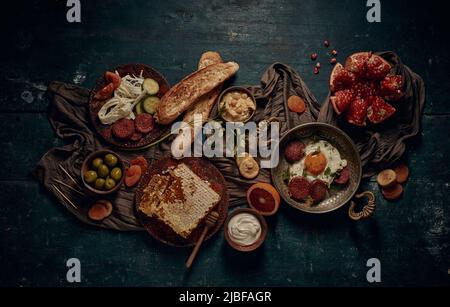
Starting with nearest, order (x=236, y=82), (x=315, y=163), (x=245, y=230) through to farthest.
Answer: (x=245, y=230)
(x=315, y=163)
(x=236, y=82)

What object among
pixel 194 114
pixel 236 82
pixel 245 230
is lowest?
pixel 245 230

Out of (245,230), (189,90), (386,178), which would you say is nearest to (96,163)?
(189,90)

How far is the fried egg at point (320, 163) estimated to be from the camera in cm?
483

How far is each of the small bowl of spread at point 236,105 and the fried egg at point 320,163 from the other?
73 cm

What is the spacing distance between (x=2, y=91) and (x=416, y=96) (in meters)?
4.52

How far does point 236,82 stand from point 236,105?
0.35 meters

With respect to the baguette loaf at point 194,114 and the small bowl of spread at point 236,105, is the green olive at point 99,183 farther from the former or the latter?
the small bowl of spread at point 236,105

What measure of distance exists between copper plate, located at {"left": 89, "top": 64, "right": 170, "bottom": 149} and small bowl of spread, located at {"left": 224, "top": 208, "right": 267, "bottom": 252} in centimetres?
120

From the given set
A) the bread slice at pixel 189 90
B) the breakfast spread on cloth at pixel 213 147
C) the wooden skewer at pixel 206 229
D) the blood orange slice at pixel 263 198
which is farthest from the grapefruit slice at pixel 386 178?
the bread slice at pixel 189 90

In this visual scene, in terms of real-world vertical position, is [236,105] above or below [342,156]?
above

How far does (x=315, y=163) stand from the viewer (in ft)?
15.8

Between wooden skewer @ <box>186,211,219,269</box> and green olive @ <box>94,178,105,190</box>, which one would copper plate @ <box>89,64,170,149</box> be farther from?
wooden skewer @ <box>186,211,219,269</box>

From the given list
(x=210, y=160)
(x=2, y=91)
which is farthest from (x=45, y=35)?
(x=210, y=160)

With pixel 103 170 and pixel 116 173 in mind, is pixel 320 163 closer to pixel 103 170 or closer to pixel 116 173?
pixel 116 173
